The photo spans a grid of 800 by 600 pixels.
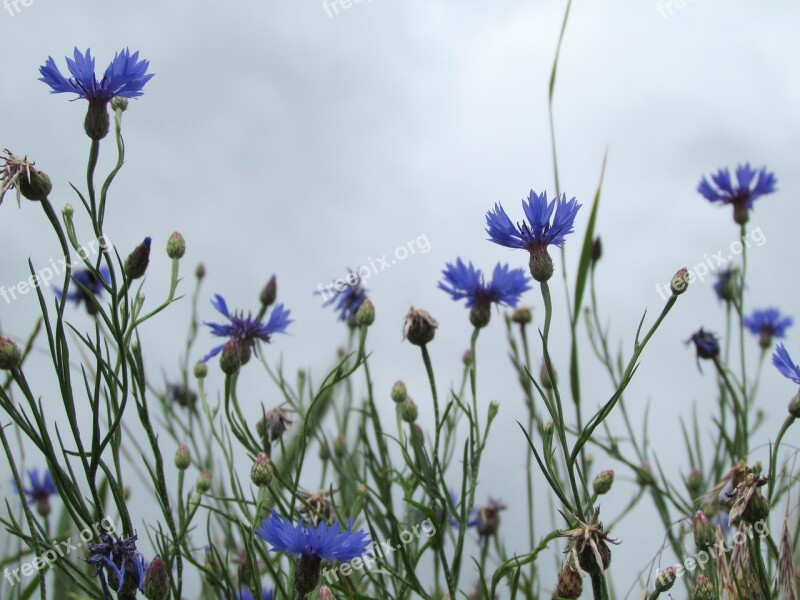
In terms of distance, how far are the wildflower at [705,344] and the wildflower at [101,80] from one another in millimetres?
1817

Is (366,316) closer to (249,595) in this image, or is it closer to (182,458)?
(182,458)

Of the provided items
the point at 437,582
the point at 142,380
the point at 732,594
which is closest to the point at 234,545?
the point at 437,582

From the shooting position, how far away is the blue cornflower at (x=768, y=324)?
300cm

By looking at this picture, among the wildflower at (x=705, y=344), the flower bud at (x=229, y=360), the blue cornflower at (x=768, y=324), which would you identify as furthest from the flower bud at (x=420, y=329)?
the blue cornflower at (x=768, y=324)

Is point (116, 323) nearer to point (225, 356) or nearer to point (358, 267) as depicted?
point (225, 356)

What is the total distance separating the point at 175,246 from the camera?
1.52m

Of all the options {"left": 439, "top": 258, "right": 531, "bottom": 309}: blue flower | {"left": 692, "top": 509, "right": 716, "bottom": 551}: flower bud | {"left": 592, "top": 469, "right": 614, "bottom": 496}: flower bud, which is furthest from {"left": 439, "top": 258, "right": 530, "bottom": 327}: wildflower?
{"left": 692, "top": 509, "right": 716, "bottom": 551}: flower bud

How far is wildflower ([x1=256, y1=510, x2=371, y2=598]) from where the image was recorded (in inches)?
44.4

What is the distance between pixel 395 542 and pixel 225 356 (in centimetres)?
51

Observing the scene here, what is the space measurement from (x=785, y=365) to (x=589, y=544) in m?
0.45

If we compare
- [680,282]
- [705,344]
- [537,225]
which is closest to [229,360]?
[537,225]

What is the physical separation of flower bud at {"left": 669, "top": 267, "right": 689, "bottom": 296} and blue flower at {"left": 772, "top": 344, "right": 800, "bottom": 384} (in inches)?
10.2

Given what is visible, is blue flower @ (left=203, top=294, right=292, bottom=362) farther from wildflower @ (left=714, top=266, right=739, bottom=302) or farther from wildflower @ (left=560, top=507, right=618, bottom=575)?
wildflower @ (left=714, top=266, right=739, bottom=302)

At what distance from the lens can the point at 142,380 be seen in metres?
1.26
